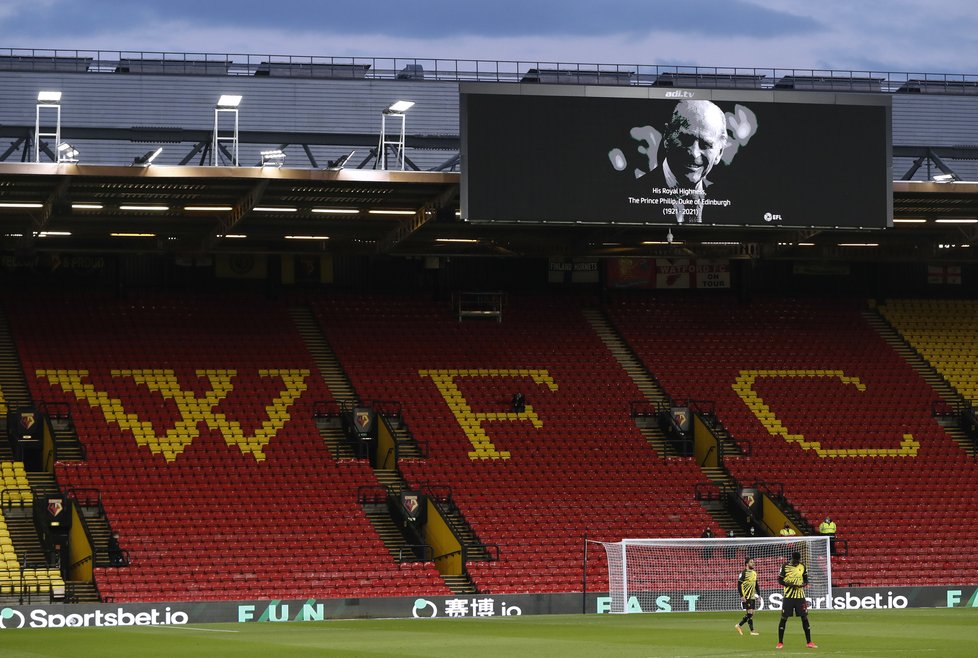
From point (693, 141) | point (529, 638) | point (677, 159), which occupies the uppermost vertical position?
point (693, 141)

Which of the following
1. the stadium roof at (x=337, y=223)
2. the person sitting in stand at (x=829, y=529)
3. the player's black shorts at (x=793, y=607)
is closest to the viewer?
the player's black shorts at (x=793, y=607)

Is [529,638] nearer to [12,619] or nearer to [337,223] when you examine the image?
[12,619]

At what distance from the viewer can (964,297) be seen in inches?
2223

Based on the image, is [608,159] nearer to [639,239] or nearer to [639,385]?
[639,239]

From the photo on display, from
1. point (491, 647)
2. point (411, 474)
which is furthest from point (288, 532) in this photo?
point (491, 647)

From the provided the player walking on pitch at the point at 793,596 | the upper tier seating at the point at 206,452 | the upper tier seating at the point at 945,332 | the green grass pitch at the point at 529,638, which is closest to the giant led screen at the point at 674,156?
the upper tier seating at the point at 206,452

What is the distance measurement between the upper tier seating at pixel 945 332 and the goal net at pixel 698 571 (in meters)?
13.9

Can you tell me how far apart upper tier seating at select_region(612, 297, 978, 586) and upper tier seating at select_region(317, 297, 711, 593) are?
7.85 feet

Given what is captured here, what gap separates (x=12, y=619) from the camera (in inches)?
1266

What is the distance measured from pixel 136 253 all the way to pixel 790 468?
805 inches

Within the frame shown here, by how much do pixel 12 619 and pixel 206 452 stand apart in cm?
1050

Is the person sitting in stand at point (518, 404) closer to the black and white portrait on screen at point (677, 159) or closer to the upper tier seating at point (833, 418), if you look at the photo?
the upper tier seating at point (833, 418)

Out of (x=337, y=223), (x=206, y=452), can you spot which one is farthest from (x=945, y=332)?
(x=206, y=452)

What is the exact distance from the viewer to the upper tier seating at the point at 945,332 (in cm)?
5119
